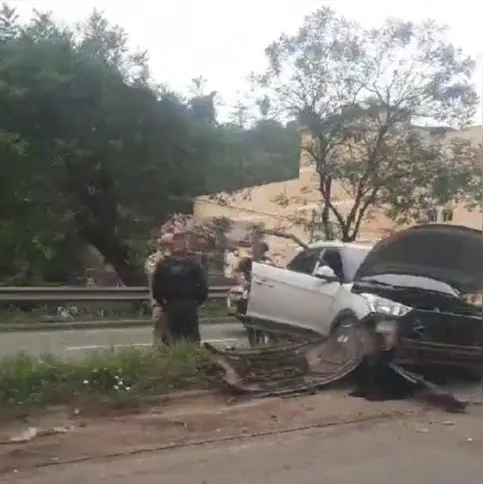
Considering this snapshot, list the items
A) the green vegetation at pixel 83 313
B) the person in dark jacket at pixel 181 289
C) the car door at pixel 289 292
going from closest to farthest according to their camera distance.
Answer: the green vegetation at pixel 83 313 → the person in dark jacket at pixel 181 289 → the car door at pixel 289 292

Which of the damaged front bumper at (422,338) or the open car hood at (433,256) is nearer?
the open car hood at (433,256)

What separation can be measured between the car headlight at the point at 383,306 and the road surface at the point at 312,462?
20.0 inches

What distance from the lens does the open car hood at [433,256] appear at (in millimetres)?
3125

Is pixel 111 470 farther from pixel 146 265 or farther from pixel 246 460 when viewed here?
pixel 146 265

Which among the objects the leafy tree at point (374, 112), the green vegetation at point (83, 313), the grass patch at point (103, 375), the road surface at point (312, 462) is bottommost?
the road surface at point (312, 462)

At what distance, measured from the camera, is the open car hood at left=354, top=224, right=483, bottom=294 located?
312 centimetres

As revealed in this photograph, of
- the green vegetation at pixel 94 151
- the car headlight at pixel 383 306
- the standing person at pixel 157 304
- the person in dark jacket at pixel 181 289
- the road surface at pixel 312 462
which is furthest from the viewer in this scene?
the car headlight at pixel 383 306

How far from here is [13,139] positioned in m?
2.57

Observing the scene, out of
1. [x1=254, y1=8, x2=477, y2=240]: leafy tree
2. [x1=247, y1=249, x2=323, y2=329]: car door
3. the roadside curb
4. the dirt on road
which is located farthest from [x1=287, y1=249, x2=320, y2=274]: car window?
the roadside curb

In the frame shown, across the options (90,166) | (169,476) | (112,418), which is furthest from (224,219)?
(169,476)

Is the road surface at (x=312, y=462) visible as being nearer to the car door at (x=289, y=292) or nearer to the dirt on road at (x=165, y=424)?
the dirt on road at (x=165, y=424)

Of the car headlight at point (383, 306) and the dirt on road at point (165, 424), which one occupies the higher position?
the car headlight at point (383, 306)

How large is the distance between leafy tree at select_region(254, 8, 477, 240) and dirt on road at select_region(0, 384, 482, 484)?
680 mm

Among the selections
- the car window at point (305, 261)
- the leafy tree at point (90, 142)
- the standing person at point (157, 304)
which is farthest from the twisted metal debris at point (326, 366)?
the leafy tree at point (90, 142)
